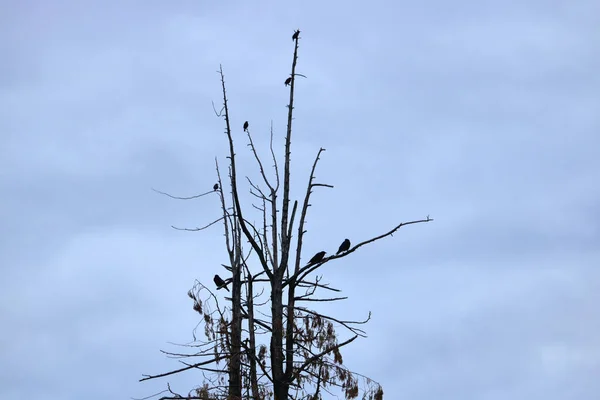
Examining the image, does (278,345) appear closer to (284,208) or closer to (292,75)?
(284,208)

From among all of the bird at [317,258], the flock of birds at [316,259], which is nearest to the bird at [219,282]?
the flock of birds at [316,259]

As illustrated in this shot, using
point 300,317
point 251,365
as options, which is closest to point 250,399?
point 251,365

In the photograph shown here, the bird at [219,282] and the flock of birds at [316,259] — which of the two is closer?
the flock of birds at [316,259]

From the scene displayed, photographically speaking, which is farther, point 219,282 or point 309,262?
point 219,282

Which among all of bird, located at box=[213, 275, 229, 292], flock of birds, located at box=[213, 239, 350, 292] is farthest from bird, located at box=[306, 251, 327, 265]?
bird, located at box=[213, 275, 229, 292]

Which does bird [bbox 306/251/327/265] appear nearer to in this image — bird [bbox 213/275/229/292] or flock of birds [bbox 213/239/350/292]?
flock of birds [bbox 213/239/350/292]

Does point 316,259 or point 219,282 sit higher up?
point 219,282

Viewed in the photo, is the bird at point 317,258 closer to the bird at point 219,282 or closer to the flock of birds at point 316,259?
the flock of birds at point 316,259

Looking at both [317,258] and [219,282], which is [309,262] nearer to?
[317,258]

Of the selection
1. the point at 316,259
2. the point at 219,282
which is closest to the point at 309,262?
the point at 316,259

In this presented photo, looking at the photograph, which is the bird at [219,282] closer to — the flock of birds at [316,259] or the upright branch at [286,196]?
the flock of birds at [316,259]

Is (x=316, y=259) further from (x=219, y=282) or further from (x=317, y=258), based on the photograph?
(x=219, y=282)

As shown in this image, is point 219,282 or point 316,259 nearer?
point 316,259

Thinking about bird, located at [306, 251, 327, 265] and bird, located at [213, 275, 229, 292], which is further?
bird, located at [213, 275, 229, 292]
